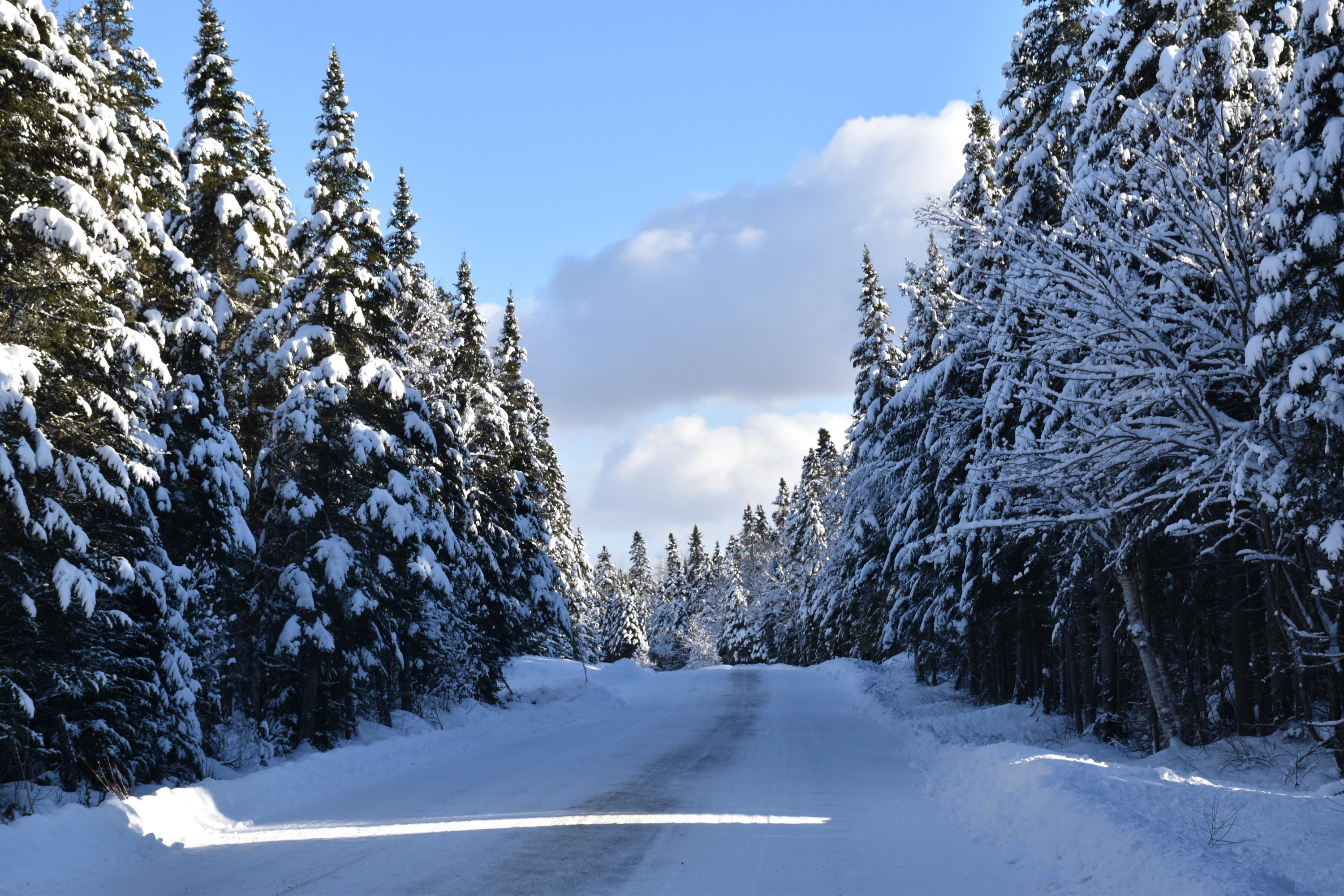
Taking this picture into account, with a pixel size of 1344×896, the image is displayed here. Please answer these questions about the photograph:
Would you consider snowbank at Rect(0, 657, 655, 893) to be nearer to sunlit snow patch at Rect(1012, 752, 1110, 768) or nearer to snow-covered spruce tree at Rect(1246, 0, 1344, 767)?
sunlit snow patch at Rect(1012, 752, 1110, 768)

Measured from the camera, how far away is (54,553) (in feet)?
34.2

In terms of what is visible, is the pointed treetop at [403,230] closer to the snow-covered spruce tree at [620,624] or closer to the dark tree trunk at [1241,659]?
the dark tree trunk at [1241,659]

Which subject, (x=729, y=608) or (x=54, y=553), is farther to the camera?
(x=729, y=608)

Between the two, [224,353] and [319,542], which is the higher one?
[224,353]

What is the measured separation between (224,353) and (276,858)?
42.8ft

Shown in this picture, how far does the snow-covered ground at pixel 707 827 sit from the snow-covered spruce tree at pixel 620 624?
183ft

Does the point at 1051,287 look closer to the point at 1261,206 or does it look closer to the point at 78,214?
the point at 1261,206

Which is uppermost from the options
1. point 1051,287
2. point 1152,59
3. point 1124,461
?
point 1152,59

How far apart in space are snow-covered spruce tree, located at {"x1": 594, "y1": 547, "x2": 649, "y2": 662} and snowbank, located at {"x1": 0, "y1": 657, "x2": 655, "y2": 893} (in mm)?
49819

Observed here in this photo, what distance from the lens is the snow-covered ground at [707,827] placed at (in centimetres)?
751

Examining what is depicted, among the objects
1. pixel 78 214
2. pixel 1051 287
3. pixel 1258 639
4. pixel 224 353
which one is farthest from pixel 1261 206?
pixel 224 353

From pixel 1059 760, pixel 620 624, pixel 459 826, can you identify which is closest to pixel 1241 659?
pixel 1059 760

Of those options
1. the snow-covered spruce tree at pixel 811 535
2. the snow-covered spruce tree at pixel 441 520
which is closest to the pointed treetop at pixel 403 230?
the snow-covered spruce tree at pixel 441 520

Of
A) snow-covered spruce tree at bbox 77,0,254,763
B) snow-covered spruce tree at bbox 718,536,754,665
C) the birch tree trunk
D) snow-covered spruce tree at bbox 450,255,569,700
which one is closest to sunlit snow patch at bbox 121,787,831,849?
snow-covered spruce tree at bbox 77,0,254,763
